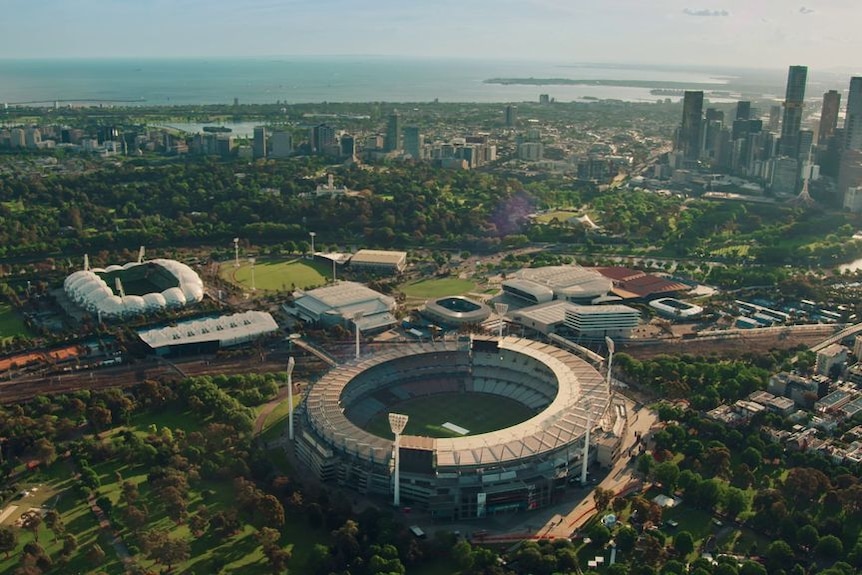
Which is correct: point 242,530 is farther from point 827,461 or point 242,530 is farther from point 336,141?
point 336,141

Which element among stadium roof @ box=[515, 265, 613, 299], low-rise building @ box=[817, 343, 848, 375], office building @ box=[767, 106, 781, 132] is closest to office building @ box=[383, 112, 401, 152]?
office building @ box=[767, 106, 781, 132]

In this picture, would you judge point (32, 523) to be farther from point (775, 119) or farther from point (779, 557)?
point (775, 119)

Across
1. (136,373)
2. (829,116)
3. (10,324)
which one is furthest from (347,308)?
(829,116)

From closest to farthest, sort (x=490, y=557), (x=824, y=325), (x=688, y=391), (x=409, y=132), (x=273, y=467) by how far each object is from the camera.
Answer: (x=490, y=557) → (x=273, y=467) → (x=688, y=391) → (x=824, y=325) → (x=409, y=132)

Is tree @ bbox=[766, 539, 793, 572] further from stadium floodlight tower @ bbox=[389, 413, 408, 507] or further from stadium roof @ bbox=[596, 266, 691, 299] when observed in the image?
stadium roof @ bbox=[596, 266, 691, 299]

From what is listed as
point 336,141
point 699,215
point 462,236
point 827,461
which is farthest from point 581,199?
point 827,461

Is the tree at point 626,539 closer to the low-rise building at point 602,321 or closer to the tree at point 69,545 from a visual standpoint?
the tree at point 69,545

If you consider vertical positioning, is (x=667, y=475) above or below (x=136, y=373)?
above
